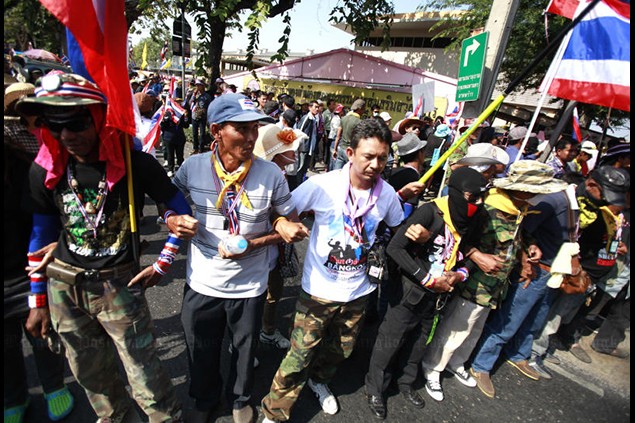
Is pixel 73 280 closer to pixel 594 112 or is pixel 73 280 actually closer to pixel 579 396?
pixel 579 396

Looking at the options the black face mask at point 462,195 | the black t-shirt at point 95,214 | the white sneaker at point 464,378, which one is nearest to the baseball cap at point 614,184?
the black face mask at point 462,195

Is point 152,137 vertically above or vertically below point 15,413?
above

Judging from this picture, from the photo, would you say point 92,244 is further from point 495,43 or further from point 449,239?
point 495,43

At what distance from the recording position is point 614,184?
9.40 ft

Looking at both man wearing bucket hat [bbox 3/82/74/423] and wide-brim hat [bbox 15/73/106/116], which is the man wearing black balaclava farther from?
man wearing bucket hat [bbox 3/82/74/423]

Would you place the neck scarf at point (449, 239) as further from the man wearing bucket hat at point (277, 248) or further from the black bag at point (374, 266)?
the man wearing bucket hat at point (277, 248)

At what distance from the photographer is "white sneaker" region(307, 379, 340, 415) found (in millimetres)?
2580

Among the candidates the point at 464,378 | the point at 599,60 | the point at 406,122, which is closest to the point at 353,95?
the point at 406,122

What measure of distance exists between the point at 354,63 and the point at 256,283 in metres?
13.1

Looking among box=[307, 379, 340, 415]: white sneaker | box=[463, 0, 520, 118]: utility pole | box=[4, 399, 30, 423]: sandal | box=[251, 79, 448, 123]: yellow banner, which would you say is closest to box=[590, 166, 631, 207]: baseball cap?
box=[463, 0, 520, 118]: utility pole

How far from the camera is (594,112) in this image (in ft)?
40.9

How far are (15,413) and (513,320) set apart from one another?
12.7 ft

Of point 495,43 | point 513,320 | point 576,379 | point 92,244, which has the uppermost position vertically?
point 495,43

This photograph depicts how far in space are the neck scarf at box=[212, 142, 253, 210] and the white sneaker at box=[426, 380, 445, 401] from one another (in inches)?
91.2
